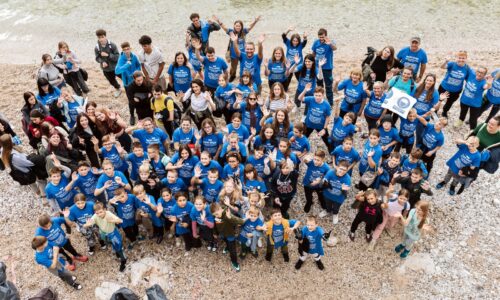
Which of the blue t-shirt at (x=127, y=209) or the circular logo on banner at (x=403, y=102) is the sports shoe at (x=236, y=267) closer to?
the blue t-shirt at (x=127, y=209)

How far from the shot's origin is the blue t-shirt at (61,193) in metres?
7.10

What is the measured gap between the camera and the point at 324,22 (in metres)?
17.0

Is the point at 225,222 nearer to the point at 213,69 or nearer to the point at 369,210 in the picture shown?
the point at 369,210

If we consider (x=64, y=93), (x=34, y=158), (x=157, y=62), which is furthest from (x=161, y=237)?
(x=157, y=62)

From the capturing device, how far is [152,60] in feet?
32.5

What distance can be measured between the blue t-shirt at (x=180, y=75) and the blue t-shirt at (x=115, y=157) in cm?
270

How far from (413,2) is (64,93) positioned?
16576mm

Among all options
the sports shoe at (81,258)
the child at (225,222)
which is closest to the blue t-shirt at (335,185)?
the child at (225,222)

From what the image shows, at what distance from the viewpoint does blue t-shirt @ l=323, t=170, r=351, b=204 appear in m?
7.23

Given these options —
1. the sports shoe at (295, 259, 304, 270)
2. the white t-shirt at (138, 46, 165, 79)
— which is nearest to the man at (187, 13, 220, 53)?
the white t-shirt at (138, 46, 165, 79)

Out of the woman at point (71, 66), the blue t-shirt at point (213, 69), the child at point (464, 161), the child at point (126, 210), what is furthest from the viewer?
the woman at point (71, 66)

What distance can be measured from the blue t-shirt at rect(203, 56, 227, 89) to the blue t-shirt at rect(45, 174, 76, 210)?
4313 mm

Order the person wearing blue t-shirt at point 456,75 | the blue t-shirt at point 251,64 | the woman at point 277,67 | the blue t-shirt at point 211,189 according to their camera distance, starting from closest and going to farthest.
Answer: the blue t-shirt at point 211,189 < the person wearing blue t-shirt at point 456,75 < the woman at point 277,67 < the blue t-shirt at point 251,64

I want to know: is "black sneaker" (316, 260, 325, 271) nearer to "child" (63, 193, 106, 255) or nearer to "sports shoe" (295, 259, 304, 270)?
"sports shoe" (295, 259, 304, 270)
